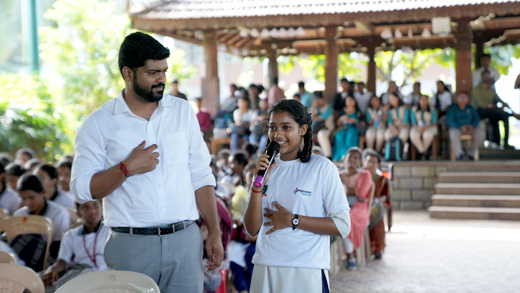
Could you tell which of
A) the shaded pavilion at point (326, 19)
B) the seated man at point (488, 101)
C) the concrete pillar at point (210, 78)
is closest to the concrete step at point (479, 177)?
the seated man at point (488, 101)

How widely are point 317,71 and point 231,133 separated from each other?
464 inches

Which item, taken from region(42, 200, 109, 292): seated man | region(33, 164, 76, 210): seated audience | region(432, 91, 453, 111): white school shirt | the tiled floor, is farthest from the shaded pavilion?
region(42, 200, 109, 292): seated man

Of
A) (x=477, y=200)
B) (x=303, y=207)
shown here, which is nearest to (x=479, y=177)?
(x=477, y=200)

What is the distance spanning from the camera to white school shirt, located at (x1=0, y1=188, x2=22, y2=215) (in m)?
7.57

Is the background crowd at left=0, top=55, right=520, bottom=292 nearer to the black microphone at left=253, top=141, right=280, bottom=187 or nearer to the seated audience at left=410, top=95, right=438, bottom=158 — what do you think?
the seated audience at left=410, top=95, right=438, bottom=158

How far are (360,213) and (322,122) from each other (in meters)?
7.22

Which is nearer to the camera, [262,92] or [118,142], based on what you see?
[118,142]

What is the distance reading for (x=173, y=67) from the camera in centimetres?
2528

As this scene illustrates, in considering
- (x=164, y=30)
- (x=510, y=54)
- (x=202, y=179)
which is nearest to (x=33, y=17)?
(x=164, y=30)

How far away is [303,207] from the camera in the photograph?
3.55 m

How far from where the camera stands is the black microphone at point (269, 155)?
340 cm

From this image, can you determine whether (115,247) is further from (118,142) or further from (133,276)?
(118,142)

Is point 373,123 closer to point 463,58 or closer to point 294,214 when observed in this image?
point 463,58

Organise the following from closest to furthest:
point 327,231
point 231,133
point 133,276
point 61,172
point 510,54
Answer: point 133,276, point 327,231, point 61,172, point 231,133, point 510,54
